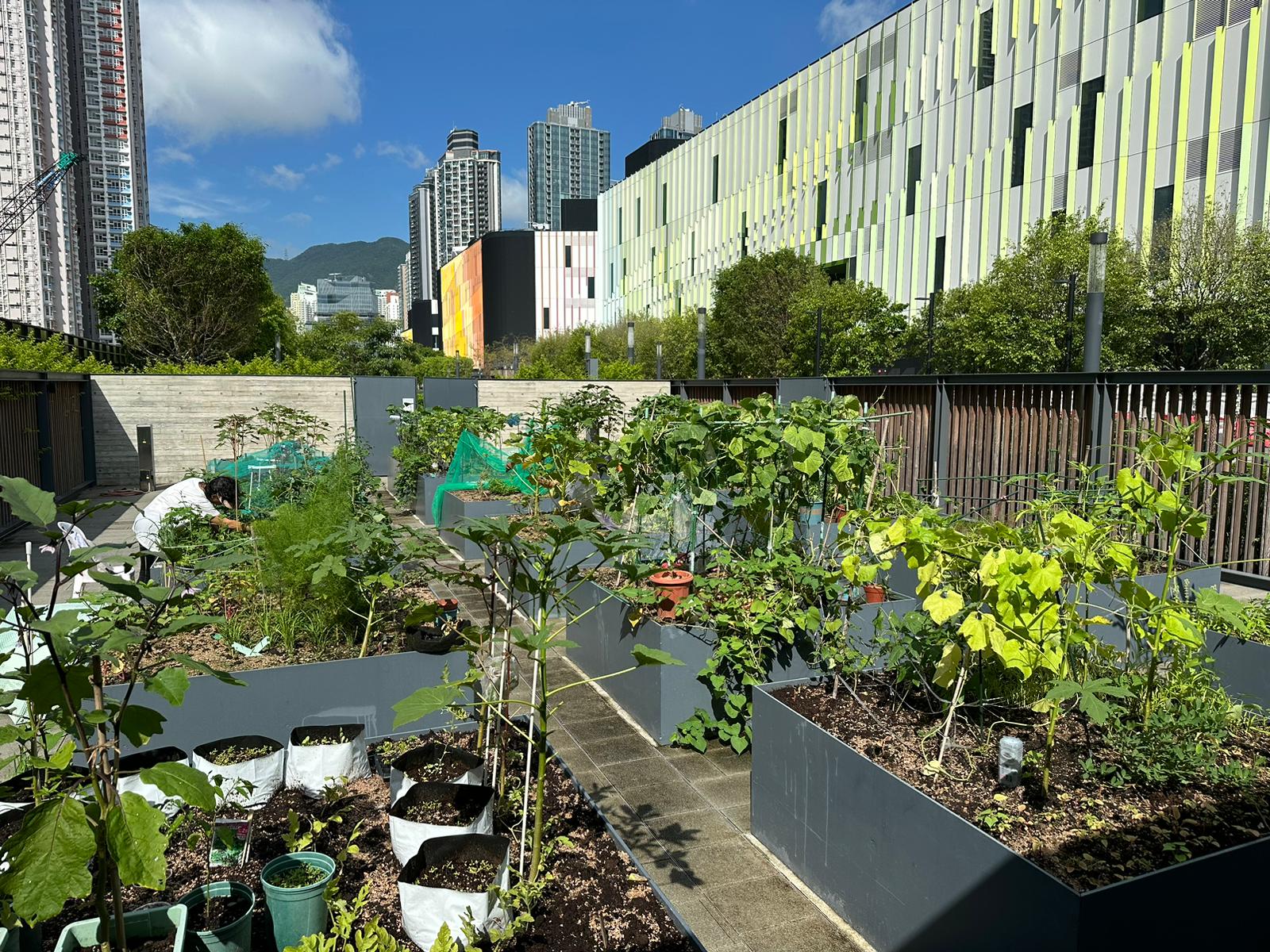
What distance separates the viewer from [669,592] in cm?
462

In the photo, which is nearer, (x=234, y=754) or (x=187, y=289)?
(x=234, y=754)

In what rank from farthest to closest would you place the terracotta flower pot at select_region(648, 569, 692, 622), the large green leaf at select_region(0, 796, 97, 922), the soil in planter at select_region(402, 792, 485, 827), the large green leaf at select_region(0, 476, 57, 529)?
the terracotta flower pot at select_region(648, 569, 692, 622), the soil in planter at select_region(402, 792, 485, 827), the large green leaf at select_region(0, 476, 57, 529), the large green leaf at select_region(0, 796, 97, 922)

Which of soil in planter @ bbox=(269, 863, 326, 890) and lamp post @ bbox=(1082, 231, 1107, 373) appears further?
lamp post @ bbox=(1082, 231, 1107, 373)

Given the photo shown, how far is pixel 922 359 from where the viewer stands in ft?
66.9

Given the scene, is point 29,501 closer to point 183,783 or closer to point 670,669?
point 183,783

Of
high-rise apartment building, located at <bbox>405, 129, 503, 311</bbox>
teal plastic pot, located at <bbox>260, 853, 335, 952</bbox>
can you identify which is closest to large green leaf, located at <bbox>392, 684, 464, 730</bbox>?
teal plastic pot, located at <bbox>260, 853, 335, 952</bbox>

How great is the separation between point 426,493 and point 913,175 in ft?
72.3

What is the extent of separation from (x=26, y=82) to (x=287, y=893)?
73.3m

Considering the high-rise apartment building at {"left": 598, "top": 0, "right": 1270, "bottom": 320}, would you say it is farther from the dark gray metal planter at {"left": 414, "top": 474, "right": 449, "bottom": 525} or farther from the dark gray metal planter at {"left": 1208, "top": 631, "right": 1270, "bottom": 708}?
the dark gray metal planter at {"left": 1208, "top": 631, "right": 1270, "bottom": 708}

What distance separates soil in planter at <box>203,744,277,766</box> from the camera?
3.02m

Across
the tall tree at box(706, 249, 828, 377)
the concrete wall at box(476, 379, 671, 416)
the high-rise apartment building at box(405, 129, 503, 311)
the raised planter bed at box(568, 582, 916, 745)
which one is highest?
the high-rise apartment building at box(405, 129, 503, 311)

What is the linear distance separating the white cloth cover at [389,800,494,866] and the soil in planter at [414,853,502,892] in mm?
119

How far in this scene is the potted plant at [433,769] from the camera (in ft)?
9.32

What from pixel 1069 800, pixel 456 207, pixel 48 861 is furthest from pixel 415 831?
pixel 456 207
